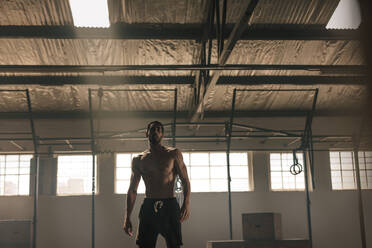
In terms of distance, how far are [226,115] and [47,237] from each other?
478 centimetres

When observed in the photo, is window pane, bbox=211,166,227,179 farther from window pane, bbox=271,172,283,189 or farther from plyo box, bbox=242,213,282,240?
plyo box, bbox=242,213,282,240

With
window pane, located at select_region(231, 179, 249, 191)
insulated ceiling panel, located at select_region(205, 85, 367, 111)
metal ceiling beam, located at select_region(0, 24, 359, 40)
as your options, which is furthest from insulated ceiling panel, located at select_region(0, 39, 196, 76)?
window pane, located at select_region(231, 179, 249, 191)

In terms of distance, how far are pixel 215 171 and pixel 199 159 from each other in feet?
1.54

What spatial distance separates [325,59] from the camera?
7.98 m

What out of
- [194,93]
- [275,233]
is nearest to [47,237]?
[194,93]

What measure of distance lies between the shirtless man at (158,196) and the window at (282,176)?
638cm

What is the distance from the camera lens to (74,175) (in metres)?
9.59

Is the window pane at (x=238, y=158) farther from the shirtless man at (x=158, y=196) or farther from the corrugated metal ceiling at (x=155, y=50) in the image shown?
the shirtless man at (x=158, y=196)

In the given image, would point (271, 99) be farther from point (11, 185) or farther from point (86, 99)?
point (11, 185)

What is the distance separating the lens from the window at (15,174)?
9445 millimetres

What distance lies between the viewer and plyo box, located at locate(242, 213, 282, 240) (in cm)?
690

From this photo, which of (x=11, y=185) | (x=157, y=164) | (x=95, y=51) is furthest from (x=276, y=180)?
(x=157, y=164)

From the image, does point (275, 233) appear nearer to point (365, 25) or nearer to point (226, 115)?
point (226, 115)

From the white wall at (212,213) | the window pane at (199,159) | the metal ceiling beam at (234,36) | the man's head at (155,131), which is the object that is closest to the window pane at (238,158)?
the white wall at (212,213)
